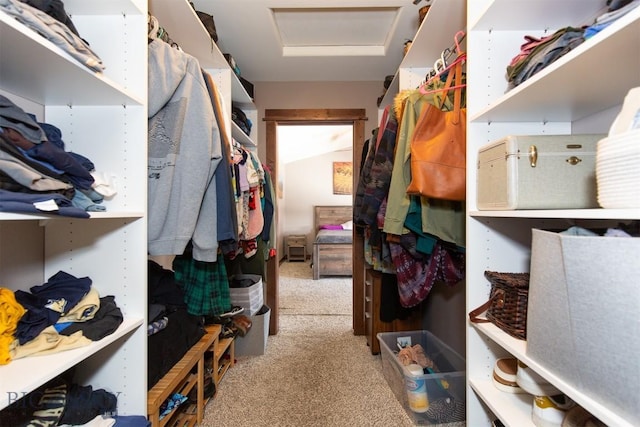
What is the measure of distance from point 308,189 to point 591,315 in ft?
19.4

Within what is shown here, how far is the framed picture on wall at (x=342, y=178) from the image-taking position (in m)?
6.29

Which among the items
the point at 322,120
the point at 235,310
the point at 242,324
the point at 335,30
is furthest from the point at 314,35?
the point at 242,324

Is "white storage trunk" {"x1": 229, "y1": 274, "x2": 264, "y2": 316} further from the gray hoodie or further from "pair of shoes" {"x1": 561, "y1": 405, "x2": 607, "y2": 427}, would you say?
"pair of shoes" {"x1": 561, "y1": 405, "x2": 607, "y2": 427}

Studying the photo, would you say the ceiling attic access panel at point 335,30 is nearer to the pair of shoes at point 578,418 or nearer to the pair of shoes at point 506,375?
the pair of shoes at point 506,375

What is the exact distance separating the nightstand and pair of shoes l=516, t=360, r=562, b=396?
5197 mm

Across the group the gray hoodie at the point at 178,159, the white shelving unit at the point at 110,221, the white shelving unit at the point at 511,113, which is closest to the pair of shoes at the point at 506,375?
the white shelving unit at the point at 511,113

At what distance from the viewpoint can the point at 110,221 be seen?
91 centimetres

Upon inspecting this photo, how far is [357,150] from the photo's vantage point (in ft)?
8.13

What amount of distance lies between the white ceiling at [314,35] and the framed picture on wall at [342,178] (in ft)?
12.6

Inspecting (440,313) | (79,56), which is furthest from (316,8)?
(440,313)

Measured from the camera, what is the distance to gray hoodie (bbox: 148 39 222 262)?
95 centimetres

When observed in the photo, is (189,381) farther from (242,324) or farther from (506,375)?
(506,375)

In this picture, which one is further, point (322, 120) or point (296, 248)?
point (296, 248)

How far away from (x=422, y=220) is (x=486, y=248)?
0.24 metres
